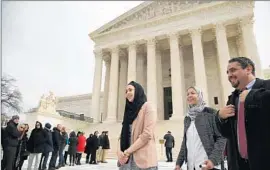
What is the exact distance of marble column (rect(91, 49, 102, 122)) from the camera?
23.7m

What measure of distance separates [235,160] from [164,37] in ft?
73.9

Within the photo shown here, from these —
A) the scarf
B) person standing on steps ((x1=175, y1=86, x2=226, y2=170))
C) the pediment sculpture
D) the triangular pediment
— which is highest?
the triangular pediment

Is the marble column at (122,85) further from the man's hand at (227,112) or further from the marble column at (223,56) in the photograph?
the man's hand at (227,112)

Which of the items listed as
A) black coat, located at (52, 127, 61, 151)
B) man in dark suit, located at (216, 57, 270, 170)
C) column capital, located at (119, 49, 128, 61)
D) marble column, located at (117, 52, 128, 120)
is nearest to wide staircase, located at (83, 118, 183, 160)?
marble column, located at (117, 52, 128, 120)

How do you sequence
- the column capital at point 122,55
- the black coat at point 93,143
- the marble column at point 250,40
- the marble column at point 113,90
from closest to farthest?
the black coat at point 93,143, the marble column at point 250,40, the marble column at point 113,90, the column capital at point 122,55

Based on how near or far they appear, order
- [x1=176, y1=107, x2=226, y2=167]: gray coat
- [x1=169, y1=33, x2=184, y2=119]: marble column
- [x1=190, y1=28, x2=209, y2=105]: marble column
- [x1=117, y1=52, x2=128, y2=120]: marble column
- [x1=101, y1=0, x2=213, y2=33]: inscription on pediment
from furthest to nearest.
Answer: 1. [x1=117, y1=52, x2=128, y2=120]: marble column
2. [x1=101, y1=0, x2=213, y2=33]: inscription on pediment
3. [x1=190, y1=28, x2=209, y2=105]: marble column
4. [x1=169, y1=33, x2=184, y2=119]: marble column
5. [x1=176, y1=107, x2=226, y2=167]: gray coat

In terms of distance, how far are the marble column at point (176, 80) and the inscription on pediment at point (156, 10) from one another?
3300 millimetres

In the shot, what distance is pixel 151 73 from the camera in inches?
884

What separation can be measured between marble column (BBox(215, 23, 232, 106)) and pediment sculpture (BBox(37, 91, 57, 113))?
52.2 ft

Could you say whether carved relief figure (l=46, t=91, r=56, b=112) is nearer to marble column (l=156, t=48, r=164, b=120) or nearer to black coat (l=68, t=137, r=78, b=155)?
marble column (l=156, t=48, r=164, b=120)

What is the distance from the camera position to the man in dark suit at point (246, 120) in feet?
4.90

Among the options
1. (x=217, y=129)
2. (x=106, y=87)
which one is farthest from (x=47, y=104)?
(x=217, y=129)

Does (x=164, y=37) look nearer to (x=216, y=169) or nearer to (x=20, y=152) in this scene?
(x=20, y=152)

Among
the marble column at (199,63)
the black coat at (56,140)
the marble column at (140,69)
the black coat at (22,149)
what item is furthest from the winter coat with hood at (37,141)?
the marble column at (140,69)
